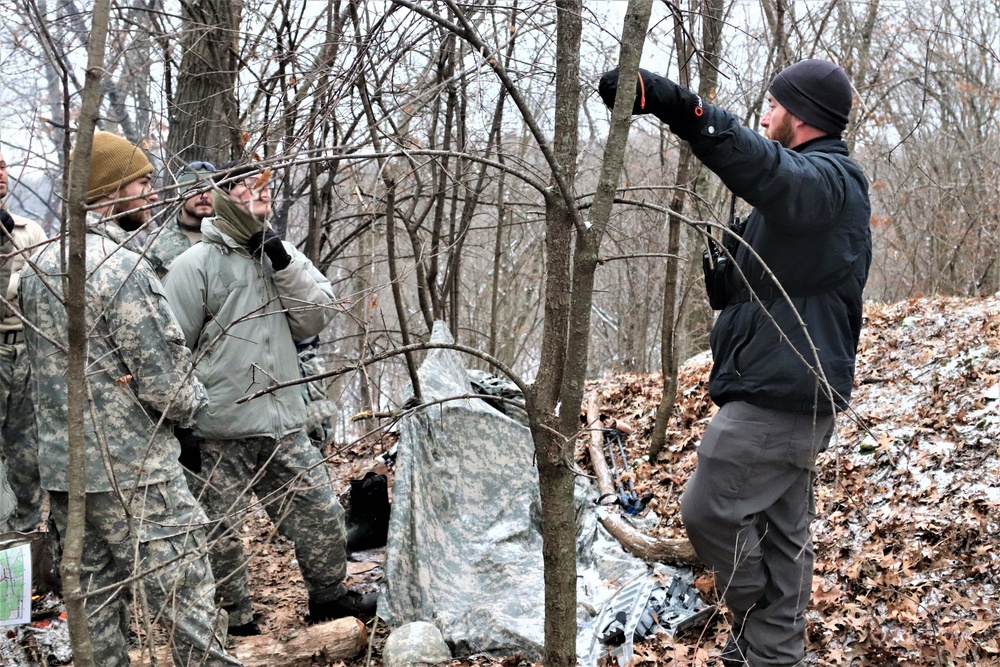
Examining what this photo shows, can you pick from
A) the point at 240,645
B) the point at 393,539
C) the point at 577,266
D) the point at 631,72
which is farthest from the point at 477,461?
the point at 631,72

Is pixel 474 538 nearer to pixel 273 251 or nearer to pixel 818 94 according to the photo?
pixel 273 251

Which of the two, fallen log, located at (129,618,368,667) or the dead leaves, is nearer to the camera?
the dead leaves

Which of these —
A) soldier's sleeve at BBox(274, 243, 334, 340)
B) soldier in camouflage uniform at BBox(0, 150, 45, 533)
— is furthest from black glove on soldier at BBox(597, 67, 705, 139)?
soldier in camouflage uniform at BBox(0, 150, 45, 533)

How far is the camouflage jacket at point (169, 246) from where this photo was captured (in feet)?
14.7

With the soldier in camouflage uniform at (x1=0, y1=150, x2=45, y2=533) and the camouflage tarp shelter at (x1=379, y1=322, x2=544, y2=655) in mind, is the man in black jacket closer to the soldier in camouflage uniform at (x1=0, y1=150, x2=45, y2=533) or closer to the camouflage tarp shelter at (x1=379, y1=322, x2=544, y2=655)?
the camouflage tarp shelter at (x1=379, y1=322, x2=544, y2=655)

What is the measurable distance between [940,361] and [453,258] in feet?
12.1

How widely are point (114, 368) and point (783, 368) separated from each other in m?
2.41

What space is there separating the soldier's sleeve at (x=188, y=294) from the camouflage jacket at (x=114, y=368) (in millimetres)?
791

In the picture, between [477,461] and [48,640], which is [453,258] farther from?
[48,640]

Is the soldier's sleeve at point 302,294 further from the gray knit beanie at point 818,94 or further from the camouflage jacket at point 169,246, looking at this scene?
the gray knit beanie at point 818,94

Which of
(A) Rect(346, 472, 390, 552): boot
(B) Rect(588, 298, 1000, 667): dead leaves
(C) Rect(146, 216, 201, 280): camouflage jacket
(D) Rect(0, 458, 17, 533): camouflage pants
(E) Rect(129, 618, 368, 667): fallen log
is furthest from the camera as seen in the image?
(A) Rect(346, 472, 390, 552): boot

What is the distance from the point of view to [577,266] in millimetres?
2285

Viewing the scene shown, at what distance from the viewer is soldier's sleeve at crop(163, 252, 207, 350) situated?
3.93 metres

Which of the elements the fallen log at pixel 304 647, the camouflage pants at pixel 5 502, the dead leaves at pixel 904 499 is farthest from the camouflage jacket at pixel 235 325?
the dead leaves at pixel 904 499
